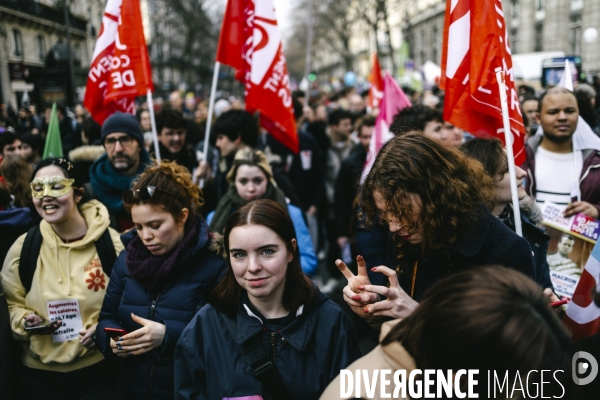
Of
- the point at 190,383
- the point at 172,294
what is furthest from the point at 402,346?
the point at 172,294

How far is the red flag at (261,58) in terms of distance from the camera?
4.77m

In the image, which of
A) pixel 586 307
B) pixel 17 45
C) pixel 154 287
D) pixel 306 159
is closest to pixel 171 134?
pixel 306 159

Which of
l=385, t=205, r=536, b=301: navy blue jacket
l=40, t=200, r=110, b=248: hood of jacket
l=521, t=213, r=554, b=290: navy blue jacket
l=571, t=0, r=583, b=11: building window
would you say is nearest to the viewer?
l=385, t=205, r=536, b=301: navy blue jacket

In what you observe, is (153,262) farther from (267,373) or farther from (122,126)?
(122,126)

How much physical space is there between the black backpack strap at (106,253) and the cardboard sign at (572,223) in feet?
9.44

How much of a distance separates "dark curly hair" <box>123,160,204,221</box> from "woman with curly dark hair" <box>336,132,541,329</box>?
4.20 ft

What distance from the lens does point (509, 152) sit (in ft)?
8.86

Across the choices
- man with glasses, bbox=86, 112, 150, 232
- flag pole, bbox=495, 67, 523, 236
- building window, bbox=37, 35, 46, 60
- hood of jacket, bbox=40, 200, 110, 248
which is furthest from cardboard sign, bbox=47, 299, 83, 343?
building window, bbox=37, 35, 46, 60

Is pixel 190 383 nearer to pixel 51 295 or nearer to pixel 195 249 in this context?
pixel 195 249

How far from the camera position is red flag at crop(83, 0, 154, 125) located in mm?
4605

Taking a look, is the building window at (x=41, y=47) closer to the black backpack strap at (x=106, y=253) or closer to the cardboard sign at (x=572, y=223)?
the black backpack strap at (x=106, y=253)

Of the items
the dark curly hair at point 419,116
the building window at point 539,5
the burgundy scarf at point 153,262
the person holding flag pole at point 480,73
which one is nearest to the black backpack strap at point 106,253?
the burgundy scarf at point 153,262

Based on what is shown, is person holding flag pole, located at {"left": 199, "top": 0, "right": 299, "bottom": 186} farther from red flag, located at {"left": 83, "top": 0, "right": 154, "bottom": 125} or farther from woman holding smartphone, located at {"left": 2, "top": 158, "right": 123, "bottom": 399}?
woman holding smartphone, located at {"left": 2, "top": 158, "right": 123, "bottom": 399}

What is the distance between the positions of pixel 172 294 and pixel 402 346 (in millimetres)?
1711
